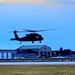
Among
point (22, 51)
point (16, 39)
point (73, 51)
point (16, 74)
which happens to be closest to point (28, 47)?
point (22, 51)

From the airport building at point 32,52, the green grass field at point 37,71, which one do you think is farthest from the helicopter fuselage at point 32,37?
the airport building at point 32,52

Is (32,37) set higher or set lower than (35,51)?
lower

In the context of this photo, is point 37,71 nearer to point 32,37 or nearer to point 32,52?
point 32,37

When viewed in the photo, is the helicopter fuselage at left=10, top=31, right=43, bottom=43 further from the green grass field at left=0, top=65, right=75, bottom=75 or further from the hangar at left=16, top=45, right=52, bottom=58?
the hangar at left=16, top=45, right=52, bottom=58

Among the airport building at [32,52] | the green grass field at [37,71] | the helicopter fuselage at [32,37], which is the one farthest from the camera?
the airport building at [32,52]

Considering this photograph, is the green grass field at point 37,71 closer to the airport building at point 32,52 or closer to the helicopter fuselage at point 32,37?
the helicopter fuselage at point 32,37

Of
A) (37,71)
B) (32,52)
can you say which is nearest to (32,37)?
(37,71)

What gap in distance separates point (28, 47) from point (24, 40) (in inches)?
3625

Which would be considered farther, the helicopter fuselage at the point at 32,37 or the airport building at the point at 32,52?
the airport building at the point at 32,52

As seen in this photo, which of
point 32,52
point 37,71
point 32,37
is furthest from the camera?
point 32,52

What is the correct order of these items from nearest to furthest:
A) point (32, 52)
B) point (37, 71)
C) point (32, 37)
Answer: point (37, 71) < point (32, 37) < point (32, 52)

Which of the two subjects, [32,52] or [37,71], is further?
[32,52]

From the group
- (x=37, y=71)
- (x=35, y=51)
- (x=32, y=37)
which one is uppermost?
(x=35, y=51)

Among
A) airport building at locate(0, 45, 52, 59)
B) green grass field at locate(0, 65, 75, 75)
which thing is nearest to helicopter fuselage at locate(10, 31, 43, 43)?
green grass field at locate(0, 65, 75, 75)
